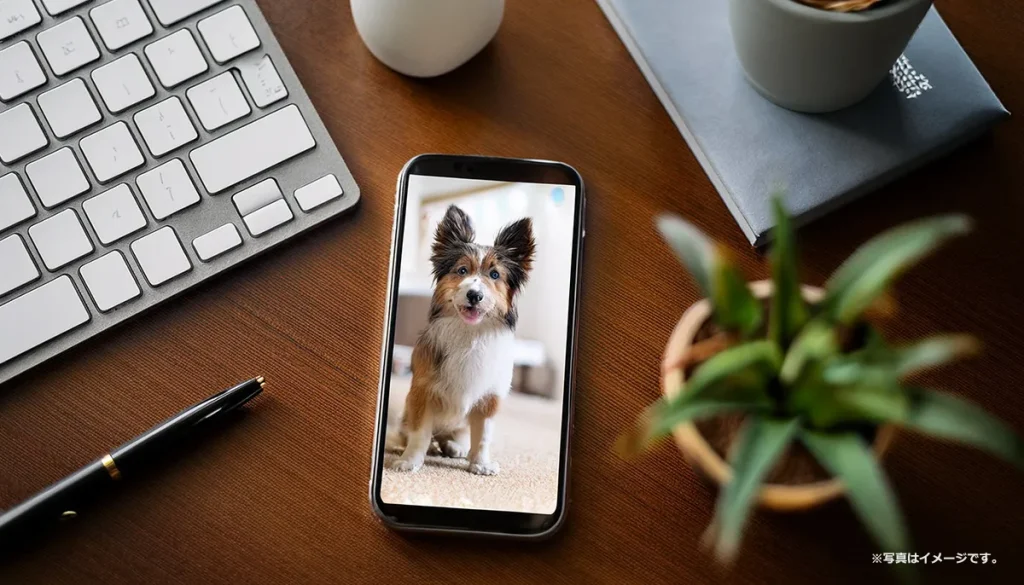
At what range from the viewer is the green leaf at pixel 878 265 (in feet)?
1.16

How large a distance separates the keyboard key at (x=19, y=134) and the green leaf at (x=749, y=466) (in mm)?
442

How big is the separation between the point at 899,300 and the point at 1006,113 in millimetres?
135

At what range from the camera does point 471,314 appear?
22.3 inches

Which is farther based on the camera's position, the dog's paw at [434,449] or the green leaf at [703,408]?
the dog's paw at [434,449]

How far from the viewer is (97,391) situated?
554 mm

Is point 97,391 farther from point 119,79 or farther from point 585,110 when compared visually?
point 585,110

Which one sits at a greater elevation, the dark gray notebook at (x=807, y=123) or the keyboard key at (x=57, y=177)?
the keyboard key at (x=57, y=177)

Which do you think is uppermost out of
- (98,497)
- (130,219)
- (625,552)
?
(130,219)

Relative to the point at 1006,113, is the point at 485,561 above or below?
below

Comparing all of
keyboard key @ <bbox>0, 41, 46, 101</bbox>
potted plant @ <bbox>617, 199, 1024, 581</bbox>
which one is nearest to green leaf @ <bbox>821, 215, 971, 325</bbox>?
potted plant @ <bbox>617, 199, 1024, 581</bbox>

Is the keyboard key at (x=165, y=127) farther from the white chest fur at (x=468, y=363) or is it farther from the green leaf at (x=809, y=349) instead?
the green leaf at (x=809, y=349)

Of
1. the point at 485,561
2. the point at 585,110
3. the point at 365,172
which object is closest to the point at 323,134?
the point at 365,172

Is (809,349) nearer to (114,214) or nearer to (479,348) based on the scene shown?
(479,348)

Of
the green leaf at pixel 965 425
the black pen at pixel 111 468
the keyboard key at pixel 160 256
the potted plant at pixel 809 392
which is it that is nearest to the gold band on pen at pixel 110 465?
the black pen at pixel 111 468
